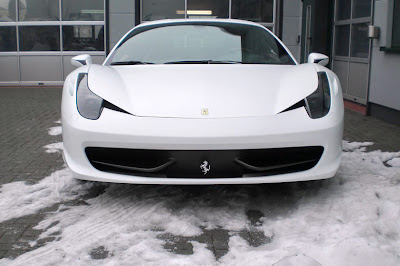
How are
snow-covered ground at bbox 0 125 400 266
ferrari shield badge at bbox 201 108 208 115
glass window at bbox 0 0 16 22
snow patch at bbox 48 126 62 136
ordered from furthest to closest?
1. glass window at bbox 0 0 16 22
2. snow patch at bbox 48 126 62 136
3. ferrari shield badge at bbox 201 108 208 115
4. snow-covered ground at bbox 0 125 400 266

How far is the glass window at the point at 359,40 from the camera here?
352 inches

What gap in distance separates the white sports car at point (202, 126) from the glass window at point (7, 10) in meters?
9.97

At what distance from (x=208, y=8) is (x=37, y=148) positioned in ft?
26.8

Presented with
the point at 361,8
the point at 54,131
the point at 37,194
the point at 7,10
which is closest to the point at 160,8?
the point at 7,10

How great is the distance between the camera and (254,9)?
12688mm

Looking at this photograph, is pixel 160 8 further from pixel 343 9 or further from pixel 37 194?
A: pixel 37 194

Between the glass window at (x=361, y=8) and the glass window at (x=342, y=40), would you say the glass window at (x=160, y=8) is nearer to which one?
the glass window at (x=342, y=40)

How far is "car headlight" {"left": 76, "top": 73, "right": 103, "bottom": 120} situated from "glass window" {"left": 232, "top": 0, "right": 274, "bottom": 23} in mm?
9562

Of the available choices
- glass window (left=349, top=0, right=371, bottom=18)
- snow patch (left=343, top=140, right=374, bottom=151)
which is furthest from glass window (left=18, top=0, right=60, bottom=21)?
snow patch (left=343, top=140, right=374, bottom=151)

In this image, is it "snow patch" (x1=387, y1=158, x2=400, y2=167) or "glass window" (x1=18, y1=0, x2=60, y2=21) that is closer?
"snow patch" (x1=387, y1=158, x2=400, y2=167)

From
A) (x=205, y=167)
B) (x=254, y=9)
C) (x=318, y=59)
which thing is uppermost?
(x=254, y=9)

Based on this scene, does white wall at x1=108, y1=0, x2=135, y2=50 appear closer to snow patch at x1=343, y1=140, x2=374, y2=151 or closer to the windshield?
the windshield

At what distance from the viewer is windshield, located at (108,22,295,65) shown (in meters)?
4.32

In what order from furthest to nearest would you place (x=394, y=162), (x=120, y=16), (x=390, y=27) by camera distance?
(x=120, y=16) < (x=390, y=27) < (x=394, y=162)
